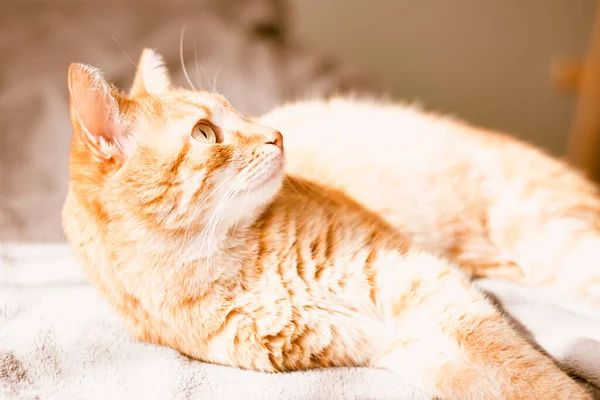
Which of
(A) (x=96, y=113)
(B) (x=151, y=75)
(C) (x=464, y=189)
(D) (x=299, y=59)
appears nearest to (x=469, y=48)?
(D) (x=299, y=59)

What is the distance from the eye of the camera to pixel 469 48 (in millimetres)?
3479

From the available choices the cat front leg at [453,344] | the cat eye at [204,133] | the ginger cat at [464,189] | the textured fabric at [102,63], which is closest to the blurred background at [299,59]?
the textured fabric at [102,63]

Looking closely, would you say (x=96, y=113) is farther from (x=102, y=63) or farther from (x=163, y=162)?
(x=102, y=63)

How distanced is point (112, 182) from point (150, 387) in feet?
1.17

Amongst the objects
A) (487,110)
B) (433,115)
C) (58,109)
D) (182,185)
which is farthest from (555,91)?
(182,185)

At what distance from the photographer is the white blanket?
92 cm

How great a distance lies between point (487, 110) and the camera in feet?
11.9

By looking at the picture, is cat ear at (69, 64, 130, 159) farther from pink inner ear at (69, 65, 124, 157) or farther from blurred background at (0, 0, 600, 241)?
blurred background at (0, 0, 600, 241)

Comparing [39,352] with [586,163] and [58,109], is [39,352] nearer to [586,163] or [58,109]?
[58,109]

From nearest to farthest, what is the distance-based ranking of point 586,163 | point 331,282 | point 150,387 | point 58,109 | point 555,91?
point 150,387 < point 331,282 < point 58,109 < point 586,163 < point 555,91

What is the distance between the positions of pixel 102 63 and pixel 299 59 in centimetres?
84

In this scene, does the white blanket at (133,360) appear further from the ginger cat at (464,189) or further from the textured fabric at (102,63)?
the textured fabric at (102,63)

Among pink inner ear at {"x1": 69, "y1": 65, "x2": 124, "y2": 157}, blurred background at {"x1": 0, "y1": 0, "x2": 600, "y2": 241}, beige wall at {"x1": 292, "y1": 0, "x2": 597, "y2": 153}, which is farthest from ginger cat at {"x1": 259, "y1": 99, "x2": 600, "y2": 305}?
beige wall at {"x1": 292, "y1": 0, "x2": 597, "y2": 153}

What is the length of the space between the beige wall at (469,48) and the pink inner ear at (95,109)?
2633 mm
